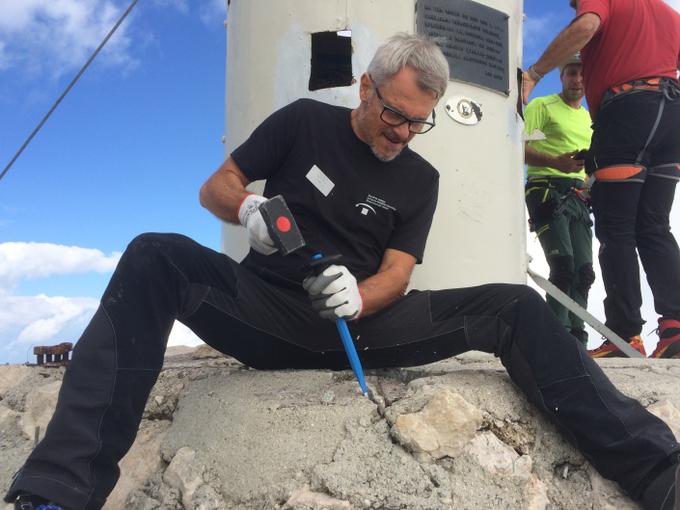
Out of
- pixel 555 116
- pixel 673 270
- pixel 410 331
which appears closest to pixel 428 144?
pixel 410 331

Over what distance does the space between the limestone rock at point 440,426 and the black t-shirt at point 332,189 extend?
557mm

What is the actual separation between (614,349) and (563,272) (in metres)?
1.09

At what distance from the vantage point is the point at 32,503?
5.32 feet

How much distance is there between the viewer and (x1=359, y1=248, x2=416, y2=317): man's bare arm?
2227mm

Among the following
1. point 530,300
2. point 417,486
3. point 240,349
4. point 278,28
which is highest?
point 278,28

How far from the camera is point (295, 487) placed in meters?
1.91

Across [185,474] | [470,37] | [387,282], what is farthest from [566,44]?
[185,474]

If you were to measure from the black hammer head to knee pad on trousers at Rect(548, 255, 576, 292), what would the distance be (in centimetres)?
289

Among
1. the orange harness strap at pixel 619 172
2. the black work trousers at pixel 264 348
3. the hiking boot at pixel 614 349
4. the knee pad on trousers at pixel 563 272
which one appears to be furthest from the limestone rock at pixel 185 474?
the knee pad on trousers at pixel 563 272

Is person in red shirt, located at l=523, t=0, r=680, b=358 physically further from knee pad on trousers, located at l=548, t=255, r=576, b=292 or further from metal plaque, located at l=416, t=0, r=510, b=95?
knee pad on trousers, located at l=548, t=255, r=576, b=292

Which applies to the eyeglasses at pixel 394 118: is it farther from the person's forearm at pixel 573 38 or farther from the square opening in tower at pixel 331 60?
the person's forearm at pixel 573 38

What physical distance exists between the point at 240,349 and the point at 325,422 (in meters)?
0.42

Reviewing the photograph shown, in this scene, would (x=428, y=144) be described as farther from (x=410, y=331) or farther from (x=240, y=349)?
(x=240, y=349)

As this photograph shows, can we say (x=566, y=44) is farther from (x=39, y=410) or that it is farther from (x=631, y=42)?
(x=39, y=410)
